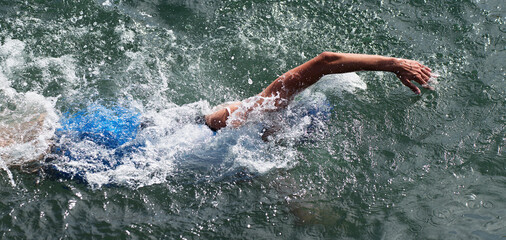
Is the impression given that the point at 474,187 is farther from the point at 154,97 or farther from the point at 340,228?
the point at 154,97

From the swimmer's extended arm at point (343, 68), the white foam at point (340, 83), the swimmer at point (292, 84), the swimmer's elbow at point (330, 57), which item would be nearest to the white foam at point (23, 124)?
the swimmer at point (292, 84)

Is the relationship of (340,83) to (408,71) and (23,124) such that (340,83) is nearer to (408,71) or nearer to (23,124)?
(408,71)

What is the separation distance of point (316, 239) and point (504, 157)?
6.19 ft

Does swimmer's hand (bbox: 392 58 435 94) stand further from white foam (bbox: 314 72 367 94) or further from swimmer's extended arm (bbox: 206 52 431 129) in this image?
white foam (bbox: 314 72 367 94)

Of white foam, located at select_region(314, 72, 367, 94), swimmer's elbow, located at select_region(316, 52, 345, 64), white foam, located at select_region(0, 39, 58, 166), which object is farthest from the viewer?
white foam, located at select_region(314, 72, 367, 94)

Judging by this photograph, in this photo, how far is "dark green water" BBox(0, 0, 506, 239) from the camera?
3.53 m

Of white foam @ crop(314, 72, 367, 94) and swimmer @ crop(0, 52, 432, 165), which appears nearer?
swimmer @ crop(0, 52, 432, 165)

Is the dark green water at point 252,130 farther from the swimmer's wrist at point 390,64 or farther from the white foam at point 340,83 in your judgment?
the swimmer's wrist at point 390,64

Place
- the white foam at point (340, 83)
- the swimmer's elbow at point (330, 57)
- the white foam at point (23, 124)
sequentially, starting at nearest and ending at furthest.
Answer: the swimmer's elbow at point (330, 57) → the white foam at point (23, 124) → the white foam at point (340, 83)

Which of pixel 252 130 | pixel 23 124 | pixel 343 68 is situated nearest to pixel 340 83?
pixel 343 68

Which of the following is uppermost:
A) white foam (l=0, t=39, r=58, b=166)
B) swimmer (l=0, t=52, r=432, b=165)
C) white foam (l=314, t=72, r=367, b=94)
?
white foam (l=314, t=72, r=367, b=94)

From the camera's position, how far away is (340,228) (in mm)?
3482

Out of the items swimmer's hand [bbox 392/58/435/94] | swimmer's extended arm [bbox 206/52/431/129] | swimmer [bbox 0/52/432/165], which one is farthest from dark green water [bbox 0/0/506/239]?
swimmer's hand [bbox 392/58/435/94]

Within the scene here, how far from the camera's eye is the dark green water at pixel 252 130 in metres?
3.53
